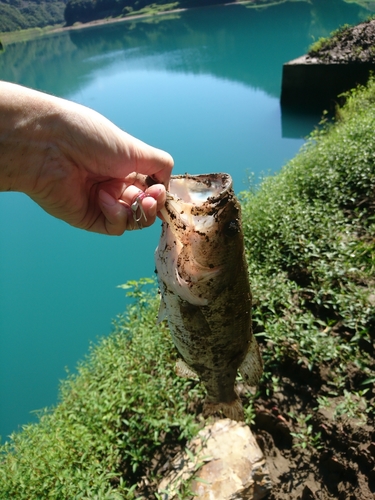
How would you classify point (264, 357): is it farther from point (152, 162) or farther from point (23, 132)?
point (23, 132)

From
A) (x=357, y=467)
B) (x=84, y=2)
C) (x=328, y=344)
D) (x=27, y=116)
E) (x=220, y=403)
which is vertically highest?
(x=84, y=2)

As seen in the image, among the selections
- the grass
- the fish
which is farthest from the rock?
the fish

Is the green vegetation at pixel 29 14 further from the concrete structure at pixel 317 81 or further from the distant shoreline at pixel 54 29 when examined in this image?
the concrete structure at pixel 317 81

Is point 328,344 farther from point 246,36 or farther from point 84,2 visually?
point 84,2

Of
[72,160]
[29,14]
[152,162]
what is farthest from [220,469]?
[29,14]

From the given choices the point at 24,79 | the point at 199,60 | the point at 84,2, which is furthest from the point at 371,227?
the point at 84,2

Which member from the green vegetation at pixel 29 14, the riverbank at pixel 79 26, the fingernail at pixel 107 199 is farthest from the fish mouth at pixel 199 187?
the green vegetation at pixel 29 14
